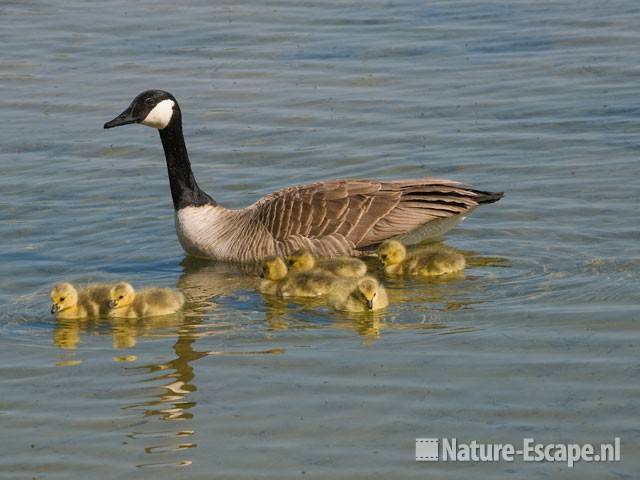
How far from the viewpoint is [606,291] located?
9281 millimetres

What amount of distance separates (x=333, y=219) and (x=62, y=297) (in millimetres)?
2633

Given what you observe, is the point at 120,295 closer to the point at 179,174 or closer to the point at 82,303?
the point at 82,303

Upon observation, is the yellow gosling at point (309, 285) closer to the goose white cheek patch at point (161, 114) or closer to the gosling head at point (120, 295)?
the gosling head at point (120, 295)

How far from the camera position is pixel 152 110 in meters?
11.5

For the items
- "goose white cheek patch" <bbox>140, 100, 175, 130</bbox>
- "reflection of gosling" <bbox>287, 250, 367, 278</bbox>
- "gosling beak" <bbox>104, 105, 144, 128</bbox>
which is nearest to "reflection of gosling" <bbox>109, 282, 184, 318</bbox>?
"reflection of gosling" <bbox>287, 250, 367, 278</bbox>

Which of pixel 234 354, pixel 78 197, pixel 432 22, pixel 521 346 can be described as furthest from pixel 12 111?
pixel 521 346

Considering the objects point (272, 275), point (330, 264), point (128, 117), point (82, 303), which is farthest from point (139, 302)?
point (128, 117)

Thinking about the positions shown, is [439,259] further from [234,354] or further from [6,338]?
[6,338]

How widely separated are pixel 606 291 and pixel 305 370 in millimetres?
2401

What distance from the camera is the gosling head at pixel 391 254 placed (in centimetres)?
1027

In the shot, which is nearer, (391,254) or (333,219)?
(391,254)

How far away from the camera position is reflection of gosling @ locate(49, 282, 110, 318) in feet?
29.9

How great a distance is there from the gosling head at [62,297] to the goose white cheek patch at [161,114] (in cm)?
273

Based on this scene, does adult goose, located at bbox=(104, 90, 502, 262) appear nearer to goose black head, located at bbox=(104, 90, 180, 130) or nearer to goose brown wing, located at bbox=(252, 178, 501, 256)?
goose brown wing, located at bbox=(252, 178, 501, 256)
